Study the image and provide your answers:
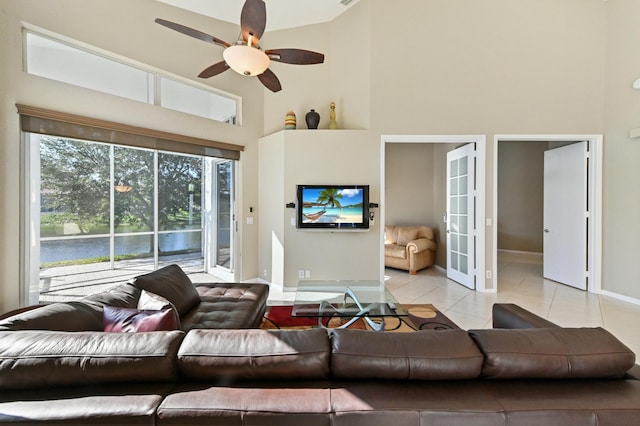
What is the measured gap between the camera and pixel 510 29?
171 inches

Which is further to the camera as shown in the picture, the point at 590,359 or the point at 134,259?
the point at 134,259

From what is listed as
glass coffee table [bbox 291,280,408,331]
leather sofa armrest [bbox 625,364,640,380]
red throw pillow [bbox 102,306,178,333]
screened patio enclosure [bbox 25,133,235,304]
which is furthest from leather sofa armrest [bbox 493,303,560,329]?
screened patio enclosure [bbox 25,133,235,304]

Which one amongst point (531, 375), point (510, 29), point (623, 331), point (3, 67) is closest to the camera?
point (531, 375)

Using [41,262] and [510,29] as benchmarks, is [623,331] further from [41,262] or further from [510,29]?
[41,262]

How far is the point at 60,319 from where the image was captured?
158 cm

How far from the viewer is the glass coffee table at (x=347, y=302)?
8.46ft

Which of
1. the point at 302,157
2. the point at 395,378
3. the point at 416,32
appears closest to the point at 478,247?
the point at 302,157

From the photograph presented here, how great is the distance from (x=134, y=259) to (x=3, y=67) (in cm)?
254

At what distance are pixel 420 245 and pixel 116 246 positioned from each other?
17.1 feet

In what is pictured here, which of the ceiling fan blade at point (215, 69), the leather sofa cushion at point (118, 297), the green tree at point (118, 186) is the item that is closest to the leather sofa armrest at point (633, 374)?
the leather sofa cushion at point (118, 297)

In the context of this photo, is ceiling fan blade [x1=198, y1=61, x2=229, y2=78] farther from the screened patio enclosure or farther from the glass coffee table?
the glass coffee table

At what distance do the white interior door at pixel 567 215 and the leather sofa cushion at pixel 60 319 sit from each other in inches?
249

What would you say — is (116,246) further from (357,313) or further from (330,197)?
(357,313)

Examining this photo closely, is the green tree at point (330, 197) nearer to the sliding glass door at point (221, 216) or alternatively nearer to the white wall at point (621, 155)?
the sliding glass door at point (221, 216)
